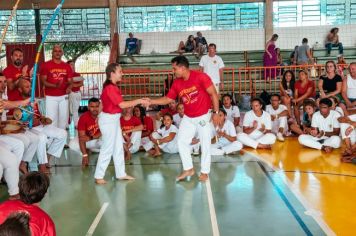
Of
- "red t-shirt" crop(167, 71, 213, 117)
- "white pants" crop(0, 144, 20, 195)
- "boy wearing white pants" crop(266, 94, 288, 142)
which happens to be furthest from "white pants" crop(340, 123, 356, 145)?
"white pants" crop(0, 144, 20, 195)

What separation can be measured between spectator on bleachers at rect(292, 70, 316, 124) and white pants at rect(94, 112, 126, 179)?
5.58 m

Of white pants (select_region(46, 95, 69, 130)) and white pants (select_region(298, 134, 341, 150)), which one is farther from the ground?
white pants (select_region(46, 95, 69, 130))

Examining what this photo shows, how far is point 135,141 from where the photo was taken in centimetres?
863

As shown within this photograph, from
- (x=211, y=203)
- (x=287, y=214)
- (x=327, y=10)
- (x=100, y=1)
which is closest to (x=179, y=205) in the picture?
(x=211, y=203)

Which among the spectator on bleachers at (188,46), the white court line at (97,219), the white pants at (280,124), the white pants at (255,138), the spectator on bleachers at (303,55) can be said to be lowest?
the white court line at (97,219)

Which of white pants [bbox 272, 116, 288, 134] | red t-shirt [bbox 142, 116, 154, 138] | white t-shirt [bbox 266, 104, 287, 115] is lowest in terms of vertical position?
white pants [bbox 272, 116, 288, 134]

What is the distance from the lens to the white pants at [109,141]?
641 centimetres

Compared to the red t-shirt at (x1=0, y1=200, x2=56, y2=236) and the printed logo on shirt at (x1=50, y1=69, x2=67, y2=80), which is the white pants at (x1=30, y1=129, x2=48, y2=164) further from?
the red t-shirt at (x1=0, y1=200, x2=56, y2=236)

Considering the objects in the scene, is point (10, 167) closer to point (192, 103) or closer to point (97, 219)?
point (97, 219)

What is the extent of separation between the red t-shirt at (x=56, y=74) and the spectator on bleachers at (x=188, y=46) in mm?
10418

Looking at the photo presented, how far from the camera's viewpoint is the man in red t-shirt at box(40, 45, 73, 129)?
26.0ft

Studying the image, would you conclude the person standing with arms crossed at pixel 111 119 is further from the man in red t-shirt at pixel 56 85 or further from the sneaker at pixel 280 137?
the sneaker at pixel 280 137

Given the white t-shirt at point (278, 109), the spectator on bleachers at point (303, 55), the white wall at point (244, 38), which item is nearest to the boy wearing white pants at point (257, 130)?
the white t-shirt at point (278, 109)

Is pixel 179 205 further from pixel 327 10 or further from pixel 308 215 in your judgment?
pixel 327 10
